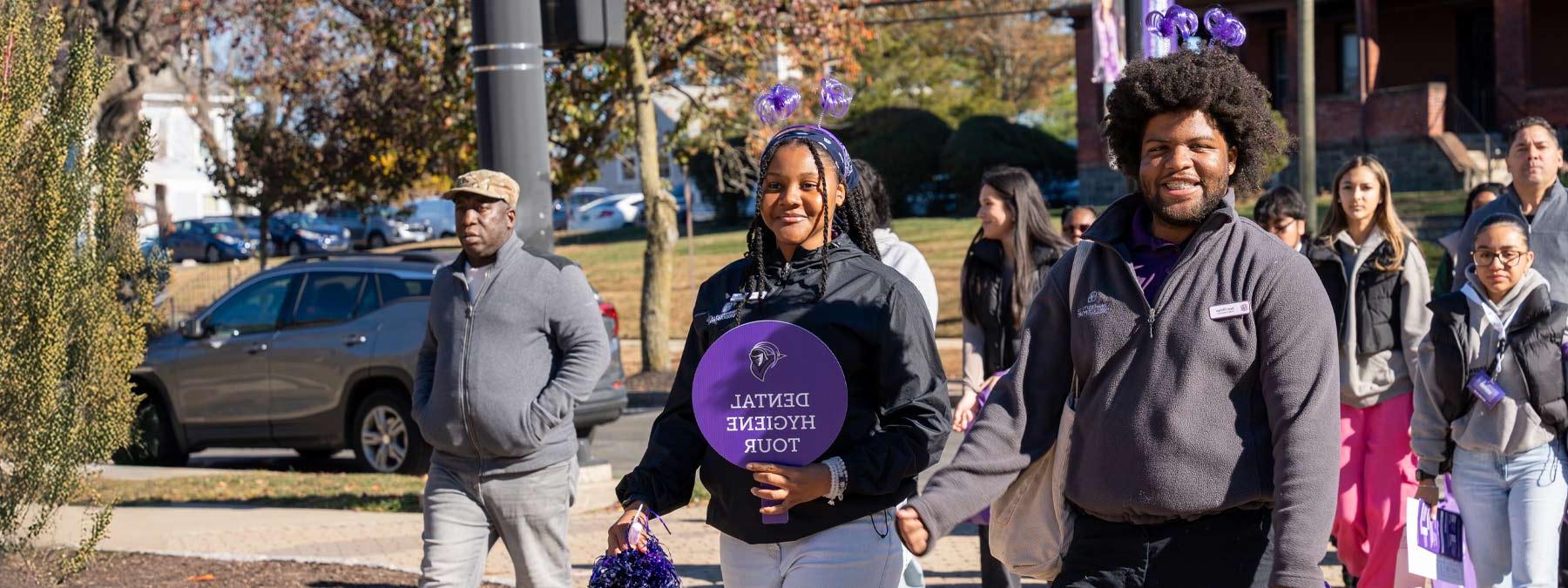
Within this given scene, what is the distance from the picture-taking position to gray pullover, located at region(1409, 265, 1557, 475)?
5.86 metres

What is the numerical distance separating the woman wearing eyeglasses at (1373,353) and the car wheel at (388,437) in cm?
697

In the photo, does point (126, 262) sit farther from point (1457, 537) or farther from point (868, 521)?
point (1457, 537)

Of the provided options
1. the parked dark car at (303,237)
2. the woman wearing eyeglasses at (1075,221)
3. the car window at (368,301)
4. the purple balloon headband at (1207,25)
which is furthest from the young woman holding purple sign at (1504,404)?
the parked dark car at (303,237)

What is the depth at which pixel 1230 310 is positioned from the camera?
10.3ft

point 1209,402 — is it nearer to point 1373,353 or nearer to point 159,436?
point 1373,353

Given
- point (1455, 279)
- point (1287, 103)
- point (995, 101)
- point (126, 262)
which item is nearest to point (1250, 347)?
point (1455, 279)

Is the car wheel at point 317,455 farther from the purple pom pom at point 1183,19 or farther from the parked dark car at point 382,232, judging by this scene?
the parked dark car at point 382,232

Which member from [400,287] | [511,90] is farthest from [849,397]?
[400,287]

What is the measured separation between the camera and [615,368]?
39.4ft

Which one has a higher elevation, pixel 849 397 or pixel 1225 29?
pixel 1225 29

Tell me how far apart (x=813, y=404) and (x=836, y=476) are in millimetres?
168

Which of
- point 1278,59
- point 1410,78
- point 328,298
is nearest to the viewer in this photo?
point 328,298

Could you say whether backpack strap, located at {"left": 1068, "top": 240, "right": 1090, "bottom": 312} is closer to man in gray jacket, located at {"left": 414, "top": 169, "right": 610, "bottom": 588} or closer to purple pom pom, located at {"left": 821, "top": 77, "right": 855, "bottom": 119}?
purple pom pom, located at {"left": 821, "top": 77, "right": 855, "bottom": 119}

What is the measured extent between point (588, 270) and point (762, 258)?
1114 inches
